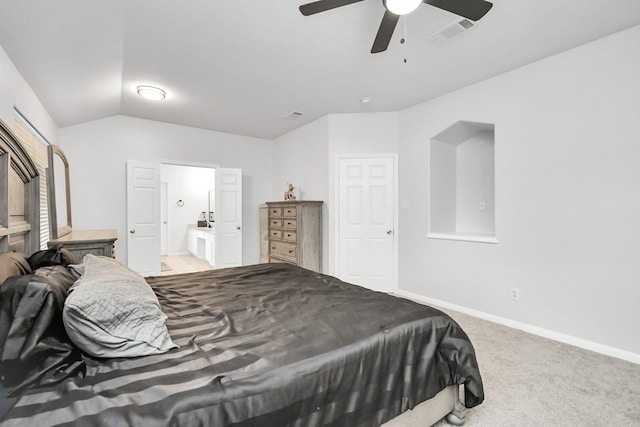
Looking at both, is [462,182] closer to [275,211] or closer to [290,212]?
[290,212]

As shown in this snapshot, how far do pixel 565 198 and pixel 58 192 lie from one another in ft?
17.6

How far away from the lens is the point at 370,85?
351cm

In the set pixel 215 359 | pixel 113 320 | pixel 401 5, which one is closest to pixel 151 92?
pixel 401 5

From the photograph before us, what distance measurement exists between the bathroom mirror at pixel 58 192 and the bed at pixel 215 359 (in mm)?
1247

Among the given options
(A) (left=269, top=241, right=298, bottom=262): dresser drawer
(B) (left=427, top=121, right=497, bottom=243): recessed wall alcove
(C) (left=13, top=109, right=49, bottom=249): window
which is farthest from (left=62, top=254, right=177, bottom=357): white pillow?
(B) (left=427, top=121, right=497, bottom=243): recessed wall alcove

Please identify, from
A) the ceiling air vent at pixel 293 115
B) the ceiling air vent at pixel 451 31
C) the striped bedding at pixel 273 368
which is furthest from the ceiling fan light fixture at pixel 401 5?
the ceiling air vent at pixel 293 115

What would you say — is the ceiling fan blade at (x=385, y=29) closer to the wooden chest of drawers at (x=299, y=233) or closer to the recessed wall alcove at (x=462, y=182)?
the recessed wall alcove at (x=462, y=182)

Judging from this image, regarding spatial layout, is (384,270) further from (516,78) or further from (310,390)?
(310,390)

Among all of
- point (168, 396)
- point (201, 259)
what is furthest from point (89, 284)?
point (201, 259)

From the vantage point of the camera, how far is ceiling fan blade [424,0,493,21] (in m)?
1.74

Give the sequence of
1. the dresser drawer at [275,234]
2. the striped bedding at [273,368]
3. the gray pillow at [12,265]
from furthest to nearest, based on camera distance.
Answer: the dresser drawer at [275,234], the gray pillow at [12,265], the striped bedding at [273,368]

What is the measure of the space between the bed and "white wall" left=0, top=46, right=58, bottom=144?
0.83 metres

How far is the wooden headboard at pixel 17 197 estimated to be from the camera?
1636 millimetres

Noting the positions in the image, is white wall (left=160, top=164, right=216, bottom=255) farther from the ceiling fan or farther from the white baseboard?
the ceiling fan
